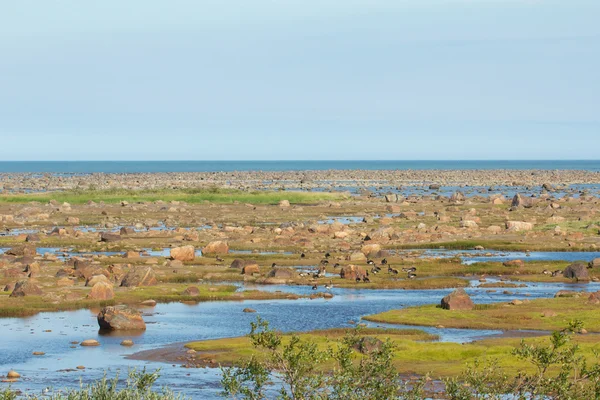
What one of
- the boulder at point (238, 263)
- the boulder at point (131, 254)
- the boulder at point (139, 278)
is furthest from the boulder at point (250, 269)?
the boulder at point (131, 254)

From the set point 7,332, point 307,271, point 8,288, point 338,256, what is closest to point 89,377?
point 7,332

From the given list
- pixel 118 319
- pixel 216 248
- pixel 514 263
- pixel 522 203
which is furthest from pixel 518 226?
pixel 118 319

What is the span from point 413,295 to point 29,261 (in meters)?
26.0

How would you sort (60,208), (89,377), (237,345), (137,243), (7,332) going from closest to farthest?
(89,377), (237,345), (7,332), (137,243), (60,208)

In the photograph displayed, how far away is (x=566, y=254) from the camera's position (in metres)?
76.3

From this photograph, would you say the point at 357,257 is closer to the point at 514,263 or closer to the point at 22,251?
the point at 514,263

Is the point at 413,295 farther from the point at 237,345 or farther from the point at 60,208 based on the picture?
the point at 60,208

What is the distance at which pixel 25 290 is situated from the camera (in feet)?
172

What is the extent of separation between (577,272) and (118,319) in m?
31.5

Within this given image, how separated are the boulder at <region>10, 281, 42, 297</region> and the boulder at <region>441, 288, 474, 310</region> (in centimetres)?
2141

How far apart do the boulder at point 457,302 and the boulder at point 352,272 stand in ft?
39.1

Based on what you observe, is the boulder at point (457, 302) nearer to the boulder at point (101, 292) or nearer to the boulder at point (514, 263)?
the boulder at point (101, 292)

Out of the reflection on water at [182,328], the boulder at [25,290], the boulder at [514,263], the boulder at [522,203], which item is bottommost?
the reflection on water at [182,328]

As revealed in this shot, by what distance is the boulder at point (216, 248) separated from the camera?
73750 mm
